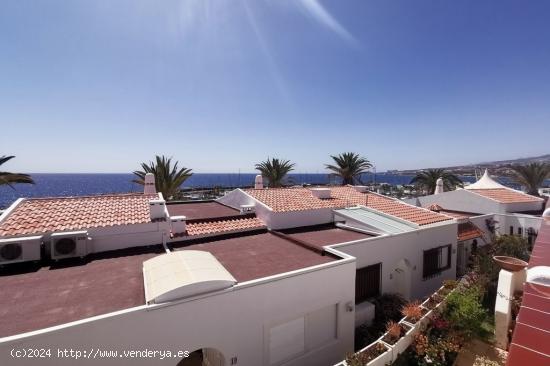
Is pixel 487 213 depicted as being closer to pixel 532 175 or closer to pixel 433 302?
pixel 433 302

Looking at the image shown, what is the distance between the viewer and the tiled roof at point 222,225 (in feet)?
54.0

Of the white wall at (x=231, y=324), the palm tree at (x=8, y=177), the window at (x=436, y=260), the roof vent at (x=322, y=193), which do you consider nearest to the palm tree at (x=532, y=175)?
the window at (x=436, y=260)

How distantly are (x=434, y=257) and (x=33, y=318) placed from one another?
21.0 m

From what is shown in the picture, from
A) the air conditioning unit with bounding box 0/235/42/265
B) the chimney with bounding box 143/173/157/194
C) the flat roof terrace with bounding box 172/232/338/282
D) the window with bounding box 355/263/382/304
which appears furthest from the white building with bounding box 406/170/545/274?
the air conditioning unit with bounding box 0/235/42/265

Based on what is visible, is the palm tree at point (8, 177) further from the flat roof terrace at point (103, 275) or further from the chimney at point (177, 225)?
the chimney at point (177, 225)

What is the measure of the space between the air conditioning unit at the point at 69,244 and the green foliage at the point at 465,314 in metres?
16.8

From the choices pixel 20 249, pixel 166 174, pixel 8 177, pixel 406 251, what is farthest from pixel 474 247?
pixel 8 177

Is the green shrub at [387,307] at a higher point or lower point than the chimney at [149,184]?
lower

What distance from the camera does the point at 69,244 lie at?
468 inches

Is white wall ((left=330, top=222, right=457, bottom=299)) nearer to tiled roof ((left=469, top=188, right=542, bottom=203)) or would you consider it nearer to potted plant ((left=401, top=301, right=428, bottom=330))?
potted plant ((left=401, top=301, right=428, bottom=330))

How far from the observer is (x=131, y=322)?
7.60 metres

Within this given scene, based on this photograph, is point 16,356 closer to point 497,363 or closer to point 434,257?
point 497,363

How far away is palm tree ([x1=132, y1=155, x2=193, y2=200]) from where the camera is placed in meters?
31.5

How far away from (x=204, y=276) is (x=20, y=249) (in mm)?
8485
